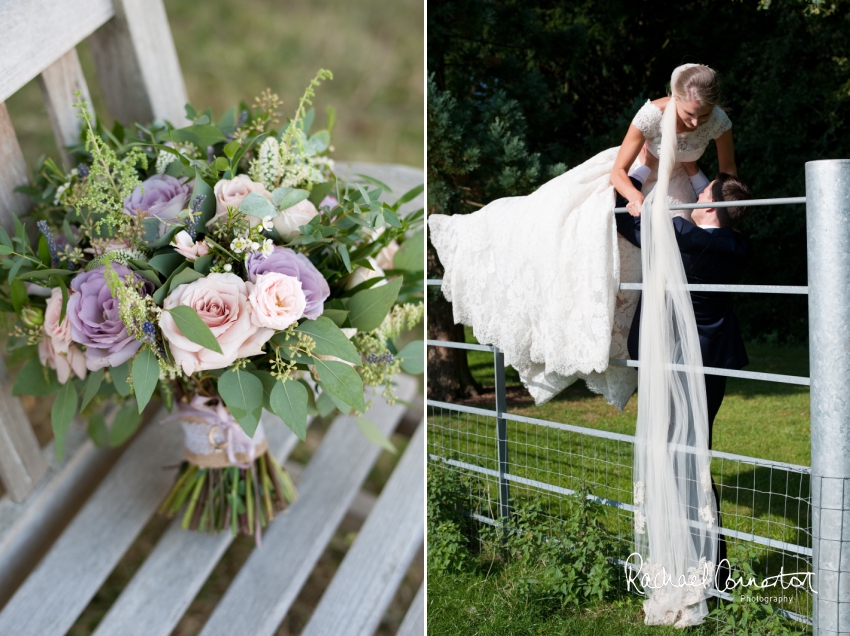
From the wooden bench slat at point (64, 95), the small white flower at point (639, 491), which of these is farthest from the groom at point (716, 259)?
the wooden bench slat at point (64, 95)

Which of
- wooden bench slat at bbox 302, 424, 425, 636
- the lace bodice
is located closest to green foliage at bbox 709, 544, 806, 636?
wooden bench slat at bbox 302, 424, 425, 636

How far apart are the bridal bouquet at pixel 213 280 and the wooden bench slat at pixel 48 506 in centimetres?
31

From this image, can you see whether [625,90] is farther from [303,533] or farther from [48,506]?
[48,506]

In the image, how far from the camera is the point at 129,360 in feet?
3.57

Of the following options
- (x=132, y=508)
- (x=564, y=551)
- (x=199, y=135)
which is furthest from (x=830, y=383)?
(x=132, y=508)

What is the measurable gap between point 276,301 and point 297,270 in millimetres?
60

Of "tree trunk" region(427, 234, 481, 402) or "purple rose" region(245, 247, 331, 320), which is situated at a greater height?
"purple rose" region(245, 247, 331, 320)

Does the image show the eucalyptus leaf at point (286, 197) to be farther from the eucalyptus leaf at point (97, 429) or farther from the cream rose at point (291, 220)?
the eucalyptus leaf at point (97, 429)

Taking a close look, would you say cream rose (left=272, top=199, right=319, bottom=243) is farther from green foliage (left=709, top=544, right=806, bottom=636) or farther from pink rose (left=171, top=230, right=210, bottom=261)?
green foliage (left=709, top=544, right=806, bottom=636)

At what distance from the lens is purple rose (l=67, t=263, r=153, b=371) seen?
0.99 meters

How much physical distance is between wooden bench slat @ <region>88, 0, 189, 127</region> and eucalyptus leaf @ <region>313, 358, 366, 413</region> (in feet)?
2.45

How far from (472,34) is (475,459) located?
86 centimetres

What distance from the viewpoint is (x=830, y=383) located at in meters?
1.04

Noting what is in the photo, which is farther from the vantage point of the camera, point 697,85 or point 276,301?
point 697,85
